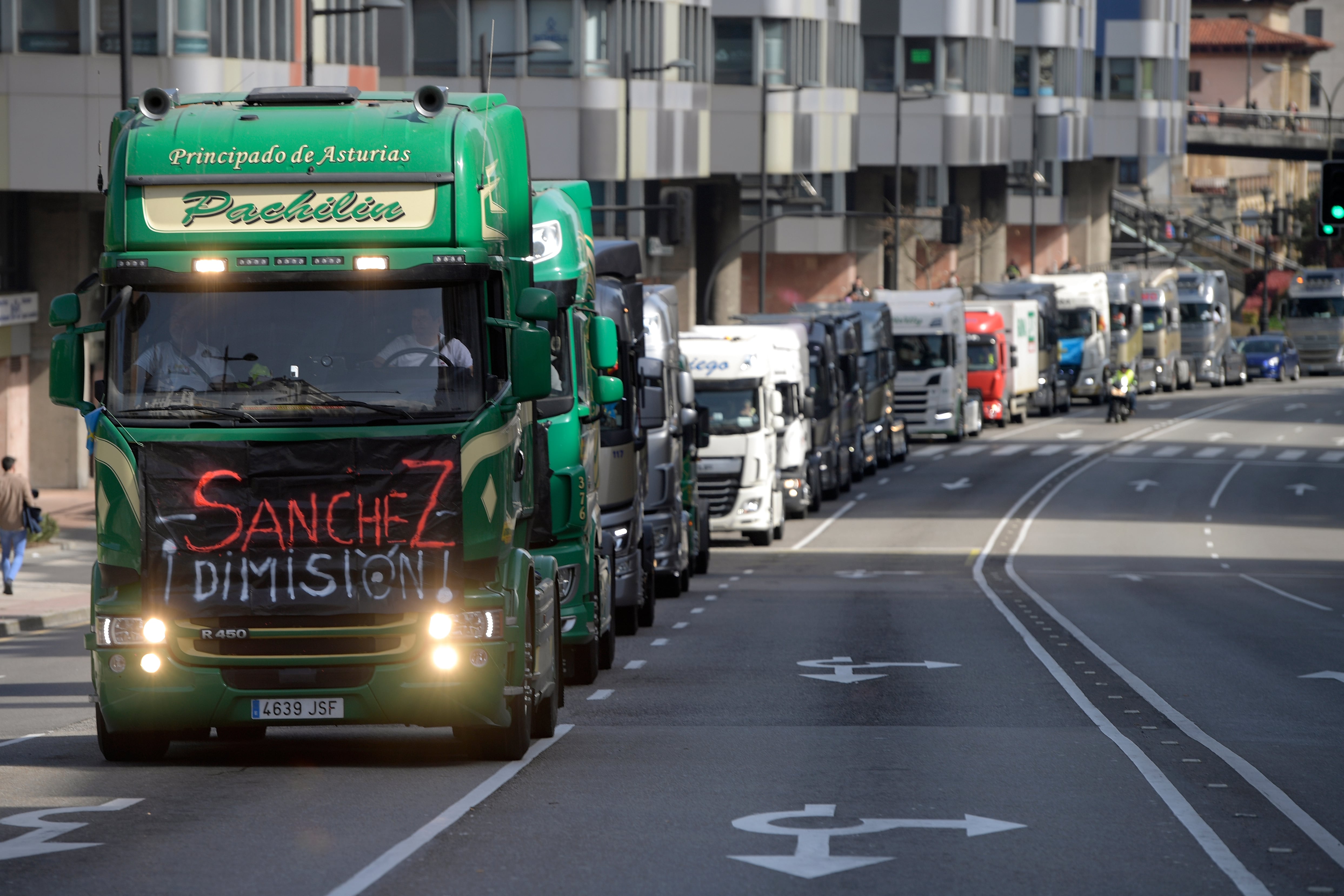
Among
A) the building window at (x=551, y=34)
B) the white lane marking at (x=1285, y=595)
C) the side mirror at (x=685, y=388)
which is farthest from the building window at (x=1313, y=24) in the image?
the side mirror at (x=685, y=388)

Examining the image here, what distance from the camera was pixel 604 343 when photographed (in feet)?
51.9

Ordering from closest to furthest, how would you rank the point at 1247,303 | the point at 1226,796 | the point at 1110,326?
the point at 1226,796 → the point at 1110,326 → the point at 1247,303

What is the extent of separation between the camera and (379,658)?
12250 millimetres

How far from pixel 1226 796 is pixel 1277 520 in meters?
34.8

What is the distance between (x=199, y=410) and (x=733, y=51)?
6372 centimetres

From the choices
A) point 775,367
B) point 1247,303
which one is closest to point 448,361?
point 775,367

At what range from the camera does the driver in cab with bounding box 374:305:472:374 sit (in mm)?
12281

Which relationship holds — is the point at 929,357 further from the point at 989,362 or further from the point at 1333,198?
the point at 1333,198

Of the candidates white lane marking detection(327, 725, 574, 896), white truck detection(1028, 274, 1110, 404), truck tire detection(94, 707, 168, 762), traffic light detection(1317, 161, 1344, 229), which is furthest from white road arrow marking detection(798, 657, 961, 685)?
white truck detection(1028, 274, 1110, 404)

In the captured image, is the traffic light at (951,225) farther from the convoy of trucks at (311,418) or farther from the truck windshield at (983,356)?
the convoy of trucks at (311,418)

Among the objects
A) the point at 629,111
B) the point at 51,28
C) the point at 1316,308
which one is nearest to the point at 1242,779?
the point at 51,28

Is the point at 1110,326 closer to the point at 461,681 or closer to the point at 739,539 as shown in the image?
the point at 739,539

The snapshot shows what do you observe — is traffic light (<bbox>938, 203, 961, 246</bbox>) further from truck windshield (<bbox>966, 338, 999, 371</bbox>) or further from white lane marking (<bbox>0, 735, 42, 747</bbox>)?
white lane marking (<bbox>0, 735, 42, 747</bbox>)

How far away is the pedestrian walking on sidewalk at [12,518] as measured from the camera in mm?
27172
